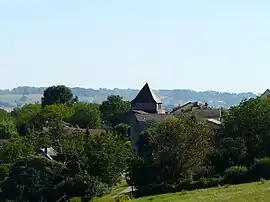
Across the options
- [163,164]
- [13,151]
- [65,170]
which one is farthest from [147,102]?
[163,164]

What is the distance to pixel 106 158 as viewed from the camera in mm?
47625

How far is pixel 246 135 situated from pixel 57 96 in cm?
8083

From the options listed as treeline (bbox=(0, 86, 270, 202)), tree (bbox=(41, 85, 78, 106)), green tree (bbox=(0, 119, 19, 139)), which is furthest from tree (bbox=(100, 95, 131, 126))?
treeline (bbox=(0, 86, 270, 202))

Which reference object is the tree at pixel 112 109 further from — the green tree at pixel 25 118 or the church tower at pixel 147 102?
the green tree at pixel 25 118

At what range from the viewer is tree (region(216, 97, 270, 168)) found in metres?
46.6

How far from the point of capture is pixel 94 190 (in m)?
43.5

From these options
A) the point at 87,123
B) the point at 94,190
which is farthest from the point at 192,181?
the point at 87,123

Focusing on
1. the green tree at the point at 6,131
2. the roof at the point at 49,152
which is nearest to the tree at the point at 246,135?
the roof at the point at 49,152

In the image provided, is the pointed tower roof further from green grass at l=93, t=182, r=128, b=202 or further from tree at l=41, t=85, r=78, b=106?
green grass at l=93, t=182, r=128, b=202

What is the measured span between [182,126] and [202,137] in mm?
1676

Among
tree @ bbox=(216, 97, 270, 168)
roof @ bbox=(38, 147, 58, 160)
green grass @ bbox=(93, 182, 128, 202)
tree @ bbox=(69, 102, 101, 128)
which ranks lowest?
green grass @ bbox=(93, 182, 128, 202)

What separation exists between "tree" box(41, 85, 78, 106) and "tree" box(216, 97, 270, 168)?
76.2m

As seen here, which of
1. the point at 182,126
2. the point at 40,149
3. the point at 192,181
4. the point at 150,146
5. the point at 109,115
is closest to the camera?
the point at 192,181

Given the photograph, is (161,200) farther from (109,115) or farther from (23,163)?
(109,115)
